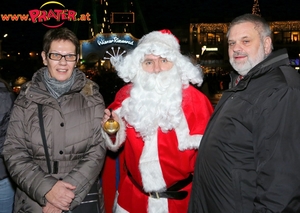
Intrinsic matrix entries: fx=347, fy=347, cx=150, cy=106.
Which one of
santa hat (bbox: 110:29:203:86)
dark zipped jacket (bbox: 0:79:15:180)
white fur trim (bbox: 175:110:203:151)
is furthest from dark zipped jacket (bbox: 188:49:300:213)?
dark zipped jacket (bbox: 0:79:15:180)

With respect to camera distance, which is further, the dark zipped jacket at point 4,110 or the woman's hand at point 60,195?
the dark zipped jacket at point 4,110

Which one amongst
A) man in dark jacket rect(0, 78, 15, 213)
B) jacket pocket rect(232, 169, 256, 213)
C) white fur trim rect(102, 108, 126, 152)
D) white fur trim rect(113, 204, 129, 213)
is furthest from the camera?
white fur trim rect(113, 204, 129, 213)

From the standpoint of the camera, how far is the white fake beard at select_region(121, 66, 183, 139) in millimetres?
3340

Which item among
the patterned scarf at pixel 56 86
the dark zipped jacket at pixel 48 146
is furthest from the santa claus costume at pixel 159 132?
the patterned scarf at pixel 56 86

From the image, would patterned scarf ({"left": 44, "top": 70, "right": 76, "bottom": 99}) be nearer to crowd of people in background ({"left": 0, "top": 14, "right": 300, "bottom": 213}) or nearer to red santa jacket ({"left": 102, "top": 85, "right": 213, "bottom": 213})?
crowd of people in background ({"left": 0, "top": 14, "right": 300, "bottom": 213})

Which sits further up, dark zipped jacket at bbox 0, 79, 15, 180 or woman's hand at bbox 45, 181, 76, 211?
dark zipped jacket at bbox 0, 79, 15, 180

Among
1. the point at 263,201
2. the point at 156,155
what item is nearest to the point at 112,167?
the point at 156,155

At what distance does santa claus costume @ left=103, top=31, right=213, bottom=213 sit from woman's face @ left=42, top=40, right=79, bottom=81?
72 cm

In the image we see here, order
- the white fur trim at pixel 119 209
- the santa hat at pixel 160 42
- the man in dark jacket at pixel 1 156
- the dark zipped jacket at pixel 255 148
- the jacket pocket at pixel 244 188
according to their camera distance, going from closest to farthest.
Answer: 1. the dark zipped jacket at pixel 255 148
2. the jacket pocket at pixel 244 188
3. the man in dark jacket at pixel 1 156
4. the white fur trim at pixel 119 209
5. the santa hat at pixel 160 42

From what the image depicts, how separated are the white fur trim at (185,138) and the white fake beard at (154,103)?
0.07 metres

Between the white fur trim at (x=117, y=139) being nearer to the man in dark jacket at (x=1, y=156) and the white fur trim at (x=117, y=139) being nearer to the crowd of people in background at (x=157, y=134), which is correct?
→ the crowd of people in background at (x=157, y=134)

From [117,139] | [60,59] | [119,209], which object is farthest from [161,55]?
[119,209]

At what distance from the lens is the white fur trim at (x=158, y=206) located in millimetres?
3236

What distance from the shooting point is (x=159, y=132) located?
3369mm
